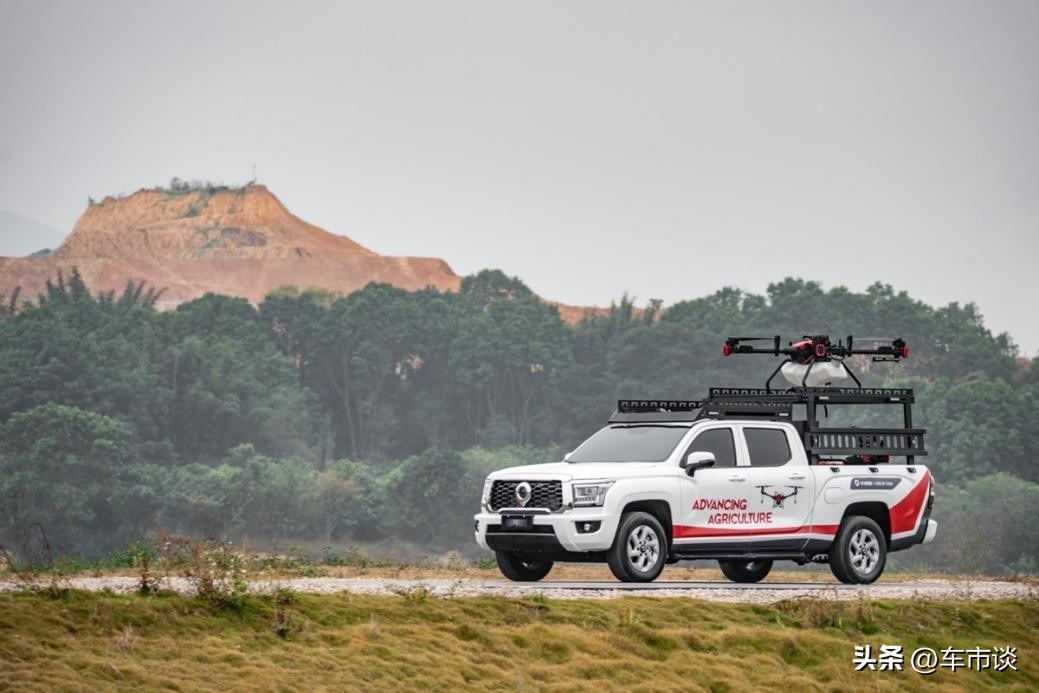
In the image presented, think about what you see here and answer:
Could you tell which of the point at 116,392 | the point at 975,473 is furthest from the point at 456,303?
the point at 975,473

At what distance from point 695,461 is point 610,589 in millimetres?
1995

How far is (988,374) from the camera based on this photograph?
6004 inches

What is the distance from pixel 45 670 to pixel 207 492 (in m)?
106

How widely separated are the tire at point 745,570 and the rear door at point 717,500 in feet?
9.02

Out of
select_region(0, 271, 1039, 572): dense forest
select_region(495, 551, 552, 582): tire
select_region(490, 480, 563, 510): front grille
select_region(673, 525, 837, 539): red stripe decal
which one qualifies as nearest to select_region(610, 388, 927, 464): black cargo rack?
select_region(673, 525, 837, 539): red stripe decal

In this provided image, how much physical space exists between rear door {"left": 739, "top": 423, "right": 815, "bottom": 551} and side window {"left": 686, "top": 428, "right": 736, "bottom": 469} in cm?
19

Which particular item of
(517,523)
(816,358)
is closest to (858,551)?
(816,358)

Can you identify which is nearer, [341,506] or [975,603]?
[975,603]

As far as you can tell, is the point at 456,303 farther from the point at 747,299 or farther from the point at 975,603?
the point at 975,603

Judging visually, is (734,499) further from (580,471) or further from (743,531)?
(580,471)

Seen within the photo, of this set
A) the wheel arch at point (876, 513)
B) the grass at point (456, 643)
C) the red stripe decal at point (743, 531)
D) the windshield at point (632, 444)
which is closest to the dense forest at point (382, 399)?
the wheel arch at point (876, 513)

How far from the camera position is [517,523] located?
20.0m

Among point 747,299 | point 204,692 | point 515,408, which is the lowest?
point 204,692

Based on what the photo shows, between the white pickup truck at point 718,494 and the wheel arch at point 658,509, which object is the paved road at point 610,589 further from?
the wheel arch at point 658,509
